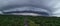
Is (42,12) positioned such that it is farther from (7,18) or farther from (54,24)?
(7,18)

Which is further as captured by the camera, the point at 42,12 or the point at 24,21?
the point at 42,12

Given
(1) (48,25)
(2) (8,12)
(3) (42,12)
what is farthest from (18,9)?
(1) (48,25)

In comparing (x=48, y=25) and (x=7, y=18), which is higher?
(x=7, y=18)

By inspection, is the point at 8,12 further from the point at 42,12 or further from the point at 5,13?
the point at 42,12

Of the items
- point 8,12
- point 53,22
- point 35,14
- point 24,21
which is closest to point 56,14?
point 53,22

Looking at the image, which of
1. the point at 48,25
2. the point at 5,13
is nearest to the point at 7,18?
the point at 5,13

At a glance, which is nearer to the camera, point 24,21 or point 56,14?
point 24,21

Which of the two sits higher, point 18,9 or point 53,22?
point 18,9
